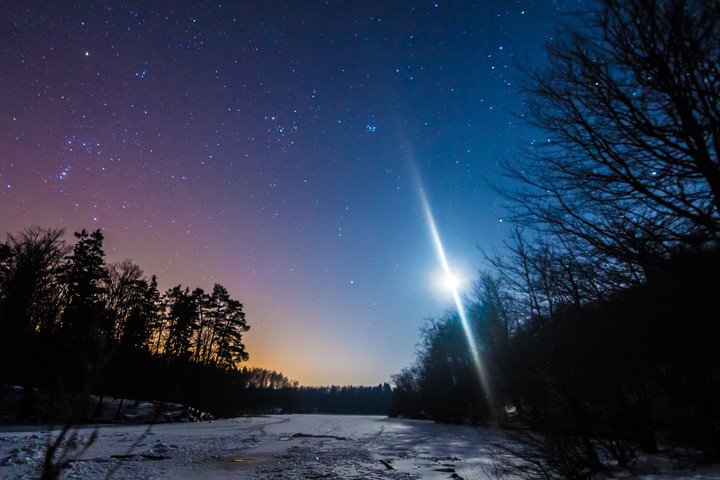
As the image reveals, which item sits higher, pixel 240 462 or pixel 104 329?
pixel 104 329

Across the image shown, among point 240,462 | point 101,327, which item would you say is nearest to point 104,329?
point 101,327

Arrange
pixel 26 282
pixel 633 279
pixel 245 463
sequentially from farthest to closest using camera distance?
pixel 26 282 → pixel 245 463 → pixel 633 279

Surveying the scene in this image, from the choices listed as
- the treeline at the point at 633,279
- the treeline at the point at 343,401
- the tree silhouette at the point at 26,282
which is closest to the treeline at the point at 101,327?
the tree silhouette at the point at 26,282

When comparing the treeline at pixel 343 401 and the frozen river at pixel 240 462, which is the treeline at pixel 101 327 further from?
the treeline at pixel 343 401

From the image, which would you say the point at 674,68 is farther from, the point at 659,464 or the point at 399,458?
the point at 399,458

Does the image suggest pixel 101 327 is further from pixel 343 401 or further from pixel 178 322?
pixel 343 401

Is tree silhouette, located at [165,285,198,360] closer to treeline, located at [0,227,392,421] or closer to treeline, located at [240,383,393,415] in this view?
treeline, located at [0,227,392,421]

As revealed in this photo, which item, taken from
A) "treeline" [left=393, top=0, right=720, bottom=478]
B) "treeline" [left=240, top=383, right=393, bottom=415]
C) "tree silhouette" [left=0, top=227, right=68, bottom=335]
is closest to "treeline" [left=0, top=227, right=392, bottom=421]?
"tree silhouette" [left=0, top=227, right=68, bottom=335]

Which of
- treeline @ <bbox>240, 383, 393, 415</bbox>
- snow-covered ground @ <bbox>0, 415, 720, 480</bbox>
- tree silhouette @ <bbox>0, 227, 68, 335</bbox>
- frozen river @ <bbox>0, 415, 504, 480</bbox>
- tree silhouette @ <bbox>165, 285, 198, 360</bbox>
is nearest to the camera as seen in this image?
snow-covered ground @ <bbox>0, 415, 720, 480</bbox>

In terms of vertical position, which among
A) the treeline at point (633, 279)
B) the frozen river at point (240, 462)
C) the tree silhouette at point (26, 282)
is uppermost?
the tree silhouette at point (26, 282)

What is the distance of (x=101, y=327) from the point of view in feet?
86.9

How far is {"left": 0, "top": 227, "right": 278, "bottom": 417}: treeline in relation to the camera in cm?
2167

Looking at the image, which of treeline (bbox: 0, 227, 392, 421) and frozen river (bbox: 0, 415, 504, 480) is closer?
frozen river (bbox: 0, 415, 504, 480)

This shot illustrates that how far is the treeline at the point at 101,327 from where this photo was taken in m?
21.7
